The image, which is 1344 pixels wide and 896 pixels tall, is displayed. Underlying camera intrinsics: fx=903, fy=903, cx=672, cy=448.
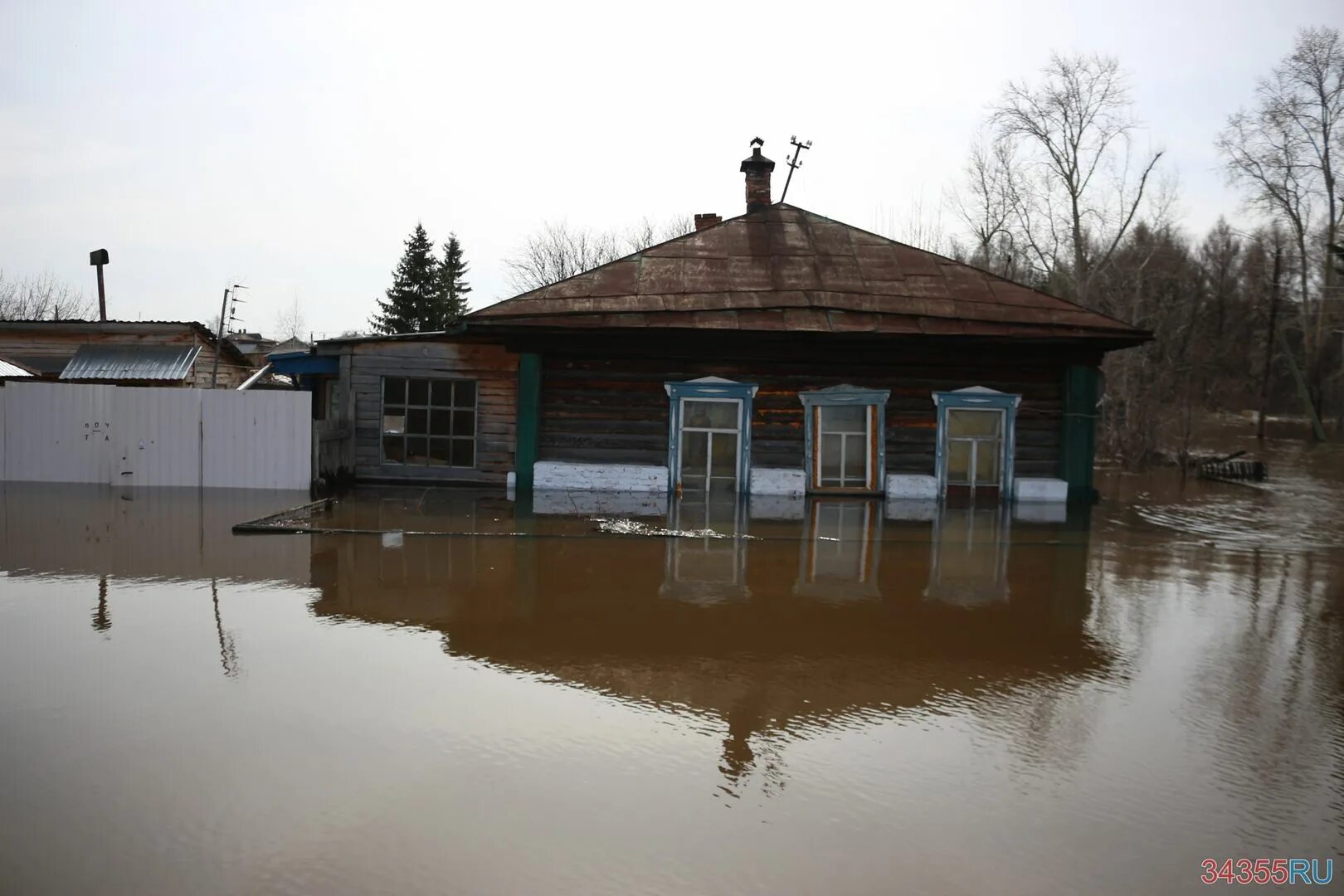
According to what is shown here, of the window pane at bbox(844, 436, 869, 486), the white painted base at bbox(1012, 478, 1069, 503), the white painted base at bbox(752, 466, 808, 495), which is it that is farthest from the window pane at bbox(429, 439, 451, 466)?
the white painted base at bbox(1012, 478, 1069, 503)

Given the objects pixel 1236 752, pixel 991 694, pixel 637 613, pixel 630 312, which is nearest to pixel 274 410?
pixel 630 312

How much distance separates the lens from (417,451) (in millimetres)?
16172

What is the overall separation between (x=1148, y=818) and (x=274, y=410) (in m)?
13.3

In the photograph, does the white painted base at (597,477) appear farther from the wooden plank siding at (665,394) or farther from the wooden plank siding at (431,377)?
the wooden plank siding at (431,377)


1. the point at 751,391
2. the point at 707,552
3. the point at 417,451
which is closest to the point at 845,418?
the point at 751,391

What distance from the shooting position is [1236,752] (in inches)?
185

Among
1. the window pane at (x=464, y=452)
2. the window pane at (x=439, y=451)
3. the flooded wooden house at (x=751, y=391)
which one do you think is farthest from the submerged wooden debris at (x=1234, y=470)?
the window pane at (x=439, y=451)

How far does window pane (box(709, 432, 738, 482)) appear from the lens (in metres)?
15.6

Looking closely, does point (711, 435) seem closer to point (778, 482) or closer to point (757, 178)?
point (778, 482)

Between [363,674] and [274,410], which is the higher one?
[274,410]

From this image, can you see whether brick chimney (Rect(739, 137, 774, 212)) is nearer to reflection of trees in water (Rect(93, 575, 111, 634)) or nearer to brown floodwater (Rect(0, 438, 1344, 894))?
brown floodwater (Rect(0, 438, 1344, 894))

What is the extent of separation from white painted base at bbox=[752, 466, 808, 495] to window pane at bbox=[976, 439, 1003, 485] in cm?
316

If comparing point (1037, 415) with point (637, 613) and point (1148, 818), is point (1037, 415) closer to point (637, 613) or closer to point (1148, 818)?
point (637, 613)

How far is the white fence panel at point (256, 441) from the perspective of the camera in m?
14.2
